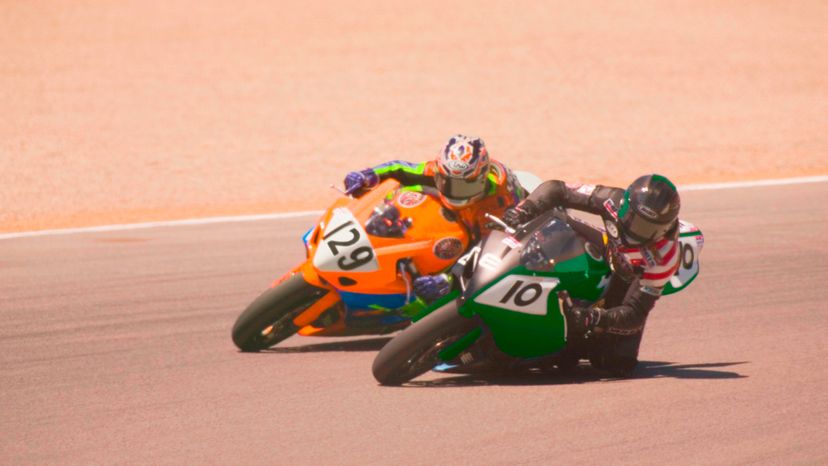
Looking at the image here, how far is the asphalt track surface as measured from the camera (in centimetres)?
606

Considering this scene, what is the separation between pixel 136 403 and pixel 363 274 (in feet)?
5.09

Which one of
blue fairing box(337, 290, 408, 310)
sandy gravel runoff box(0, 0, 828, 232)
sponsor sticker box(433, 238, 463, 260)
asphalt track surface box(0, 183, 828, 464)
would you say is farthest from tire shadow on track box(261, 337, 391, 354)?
sandy gravel runoff box(0, 0, 828, 232)

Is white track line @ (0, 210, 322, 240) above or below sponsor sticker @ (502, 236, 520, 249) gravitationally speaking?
below

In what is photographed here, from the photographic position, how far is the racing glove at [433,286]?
759 cm

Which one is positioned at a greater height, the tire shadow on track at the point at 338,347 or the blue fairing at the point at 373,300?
the blue fairing at the point at 373,300

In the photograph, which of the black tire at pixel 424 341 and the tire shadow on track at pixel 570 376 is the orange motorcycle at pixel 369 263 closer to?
the tire shadow on track at pixel 570 376

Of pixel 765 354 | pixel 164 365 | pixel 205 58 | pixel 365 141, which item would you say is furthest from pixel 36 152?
pixel 765 354

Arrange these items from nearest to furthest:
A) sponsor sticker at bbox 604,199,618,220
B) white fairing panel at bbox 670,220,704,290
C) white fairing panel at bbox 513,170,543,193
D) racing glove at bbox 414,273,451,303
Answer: sponsor sticker at bbox 604,199,618,220
white fairing panel at bbox 670,220,704,290
racing glove at bbox 414,273,451,303
white fairing panel at bbox 513,170,543,193

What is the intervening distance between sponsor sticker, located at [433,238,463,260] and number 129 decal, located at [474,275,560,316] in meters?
1.07

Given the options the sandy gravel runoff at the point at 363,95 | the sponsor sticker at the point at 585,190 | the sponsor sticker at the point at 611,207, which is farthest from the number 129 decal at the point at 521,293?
the sandy gravel runoff at the point at 363,95

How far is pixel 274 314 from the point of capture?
8.20 metres

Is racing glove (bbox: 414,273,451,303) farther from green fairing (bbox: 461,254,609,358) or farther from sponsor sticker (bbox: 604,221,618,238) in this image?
sponsor sticker (bbox: 604,221,618,238)

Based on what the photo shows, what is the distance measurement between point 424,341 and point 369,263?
3.44 ft

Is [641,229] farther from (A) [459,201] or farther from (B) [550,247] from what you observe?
(A) [459,201]
